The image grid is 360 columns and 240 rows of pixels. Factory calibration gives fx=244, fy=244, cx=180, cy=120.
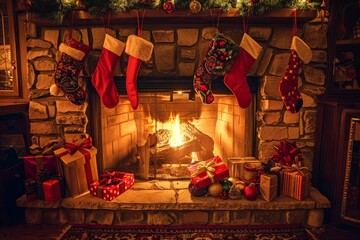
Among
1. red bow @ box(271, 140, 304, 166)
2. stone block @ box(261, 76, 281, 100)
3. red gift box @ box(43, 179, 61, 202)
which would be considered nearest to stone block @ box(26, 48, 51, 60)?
red gift box @ box(43, 179, 61, 202)

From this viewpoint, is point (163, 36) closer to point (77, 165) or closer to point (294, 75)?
point (294, 75)

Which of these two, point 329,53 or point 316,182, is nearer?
point 329,53

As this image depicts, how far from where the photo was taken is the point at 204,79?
2035mm

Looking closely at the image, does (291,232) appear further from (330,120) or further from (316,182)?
(330,120)

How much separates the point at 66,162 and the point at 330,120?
227 cm

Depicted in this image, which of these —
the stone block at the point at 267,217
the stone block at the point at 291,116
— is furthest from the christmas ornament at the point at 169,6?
the stone block at the point at 267,217

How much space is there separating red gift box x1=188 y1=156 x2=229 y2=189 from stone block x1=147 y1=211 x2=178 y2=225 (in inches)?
12.6

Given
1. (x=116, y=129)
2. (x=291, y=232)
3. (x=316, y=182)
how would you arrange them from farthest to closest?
(x=116, y=129)
(x=316, y=182)
(x=291, y=232)

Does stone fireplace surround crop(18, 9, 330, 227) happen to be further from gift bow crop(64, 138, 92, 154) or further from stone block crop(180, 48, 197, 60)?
gift bow crop(64, 138, 92, 154)

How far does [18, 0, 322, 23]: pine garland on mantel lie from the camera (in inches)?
76.2

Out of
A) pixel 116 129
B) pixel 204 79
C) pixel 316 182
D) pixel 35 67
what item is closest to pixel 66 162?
pixel 116 129

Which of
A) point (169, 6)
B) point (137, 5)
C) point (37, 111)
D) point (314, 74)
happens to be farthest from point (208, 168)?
point (37, 111)

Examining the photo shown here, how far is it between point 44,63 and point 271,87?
2.06 metres

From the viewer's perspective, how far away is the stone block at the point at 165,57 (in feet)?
7.02
